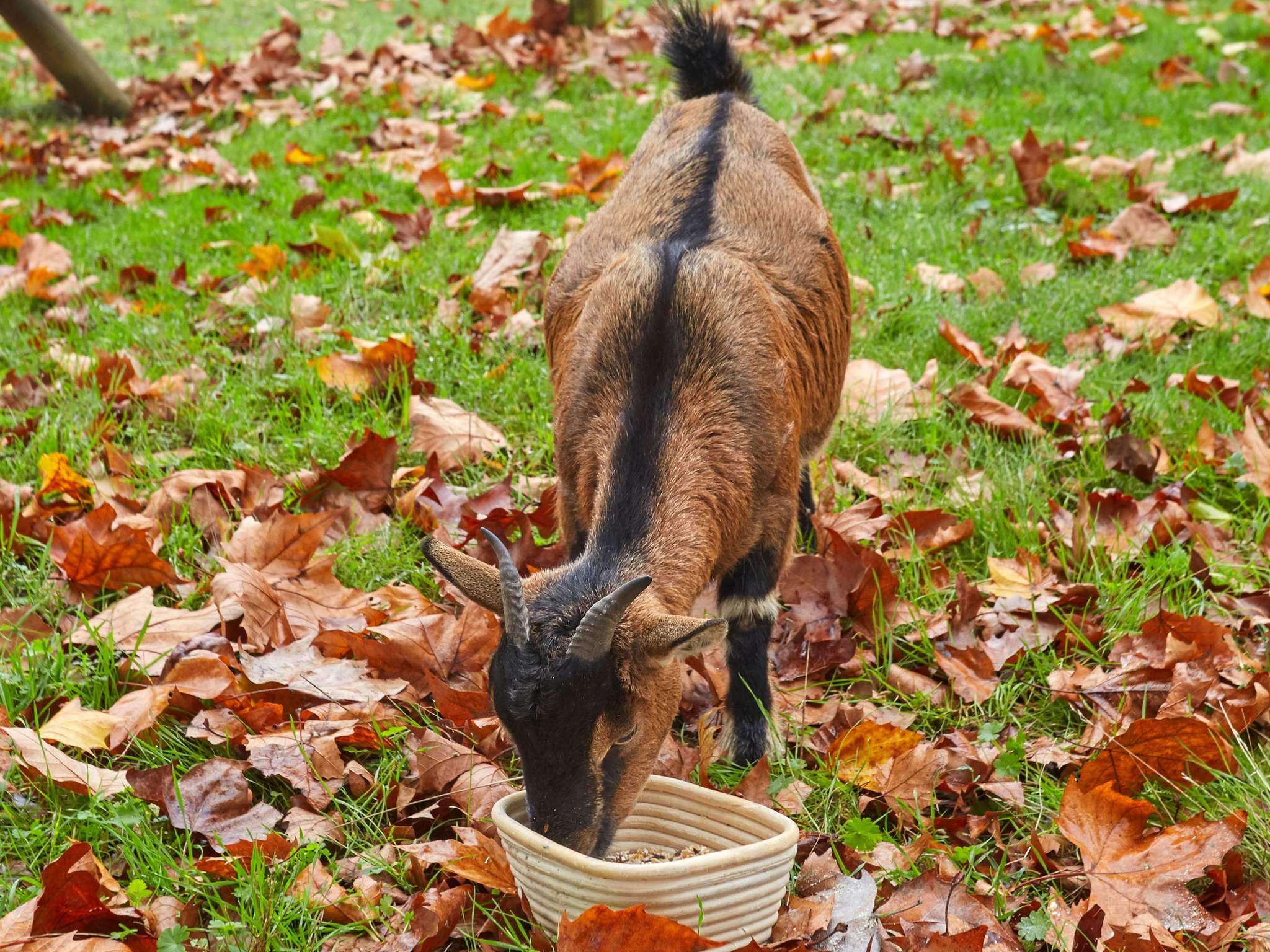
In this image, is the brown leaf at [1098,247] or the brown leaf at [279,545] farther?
the brown leaf at [1098,247]

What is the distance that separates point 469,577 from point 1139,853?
1.62 metres

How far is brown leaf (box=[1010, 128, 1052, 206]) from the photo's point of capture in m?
6.23

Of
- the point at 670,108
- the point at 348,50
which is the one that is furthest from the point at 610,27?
the point at 670,108

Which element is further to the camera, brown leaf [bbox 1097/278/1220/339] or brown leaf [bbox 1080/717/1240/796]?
brown leaf [bbox 1097/278/1220/339]

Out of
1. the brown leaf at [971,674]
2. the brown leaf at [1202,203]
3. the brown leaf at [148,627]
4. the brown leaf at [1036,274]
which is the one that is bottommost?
the brown leaf at [1202,203]

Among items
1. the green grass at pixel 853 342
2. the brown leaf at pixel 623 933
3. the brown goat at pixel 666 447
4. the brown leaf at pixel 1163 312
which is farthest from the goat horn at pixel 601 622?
the brown leaf at pixel 1163 312

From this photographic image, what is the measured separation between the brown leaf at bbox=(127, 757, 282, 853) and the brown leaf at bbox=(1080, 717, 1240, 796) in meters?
2.00

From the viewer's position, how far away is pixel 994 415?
14.6ft

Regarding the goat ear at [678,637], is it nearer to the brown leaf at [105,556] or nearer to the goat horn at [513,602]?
the goat horn at [513,602]

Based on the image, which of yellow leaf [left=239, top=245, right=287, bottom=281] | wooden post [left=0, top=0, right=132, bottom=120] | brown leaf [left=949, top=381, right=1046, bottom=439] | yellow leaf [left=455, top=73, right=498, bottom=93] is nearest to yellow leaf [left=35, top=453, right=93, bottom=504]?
yellow leaf [left=239, top=245, right=287, bottom=281]

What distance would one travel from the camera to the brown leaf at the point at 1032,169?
6.23 m

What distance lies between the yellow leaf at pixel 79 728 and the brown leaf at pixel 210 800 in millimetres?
151

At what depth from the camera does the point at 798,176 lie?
4.30 m

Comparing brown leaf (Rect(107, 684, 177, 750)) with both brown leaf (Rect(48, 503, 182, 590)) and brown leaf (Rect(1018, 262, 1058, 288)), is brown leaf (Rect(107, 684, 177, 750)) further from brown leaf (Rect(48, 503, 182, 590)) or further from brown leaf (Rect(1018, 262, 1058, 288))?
brown leaf (Rect(1018, 262, 1058, 288))
